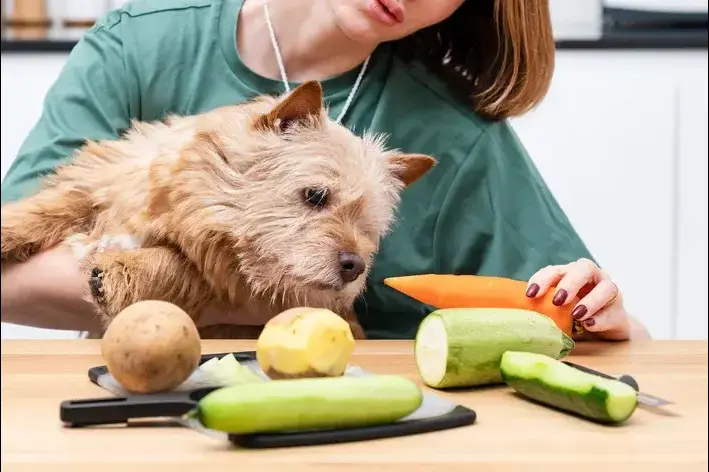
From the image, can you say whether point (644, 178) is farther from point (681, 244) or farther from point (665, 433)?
point (665, 433)

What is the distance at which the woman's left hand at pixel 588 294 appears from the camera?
3.81 feet

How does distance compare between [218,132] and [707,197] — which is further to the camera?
[707,197]

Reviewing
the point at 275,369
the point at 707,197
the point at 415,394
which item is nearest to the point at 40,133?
the point at 275,369

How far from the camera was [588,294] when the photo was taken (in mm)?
1208

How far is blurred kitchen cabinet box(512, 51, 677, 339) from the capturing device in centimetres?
203

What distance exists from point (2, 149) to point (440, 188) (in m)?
1.09

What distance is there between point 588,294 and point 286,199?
0.43 m

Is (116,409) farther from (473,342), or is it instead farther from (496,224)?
(496,224)

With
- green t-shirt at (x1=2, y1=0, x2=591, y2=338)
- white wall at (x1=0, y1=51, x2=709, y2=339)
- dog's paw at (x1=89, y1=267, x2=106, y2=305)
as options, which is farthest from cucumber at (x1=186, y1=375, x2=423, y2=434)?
white wall at (x1=0, y1=51, x2=709, y2=339)

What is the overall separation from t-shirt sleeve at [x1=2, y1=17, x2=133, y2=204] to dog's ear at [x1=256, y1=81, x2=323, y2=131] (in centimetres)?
34

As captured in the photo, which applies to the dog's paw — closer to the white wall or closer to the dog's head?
the dog's head

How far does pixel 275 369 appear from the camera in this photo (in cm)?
80

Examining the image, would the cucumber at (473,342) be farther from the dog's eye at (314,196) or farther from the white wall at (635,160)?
the white wall at (635,160)

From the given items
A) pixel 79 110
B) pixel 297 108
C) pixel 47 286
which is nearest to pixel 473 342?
pixel 297 108
